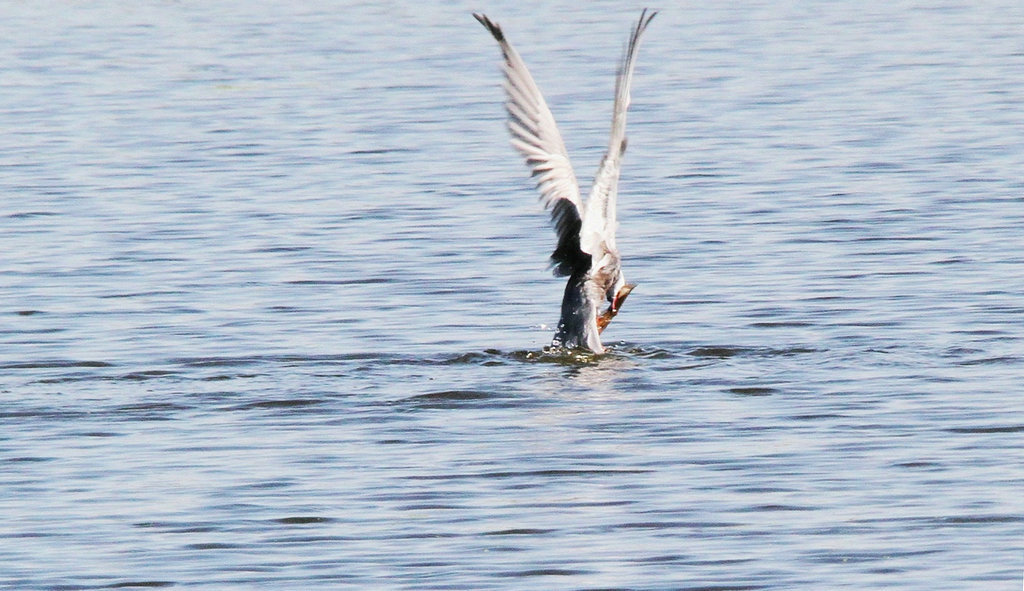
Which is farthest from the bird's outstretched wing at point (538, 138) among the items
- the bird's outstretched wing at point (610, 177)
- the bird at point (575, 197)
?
the bird's outstretched wing at point (610, 177)

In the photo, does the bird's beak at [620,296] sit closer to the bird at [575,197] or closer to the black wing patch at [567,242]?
the bird at [575,197]

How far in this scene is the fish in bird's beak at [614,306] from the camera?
10.7m

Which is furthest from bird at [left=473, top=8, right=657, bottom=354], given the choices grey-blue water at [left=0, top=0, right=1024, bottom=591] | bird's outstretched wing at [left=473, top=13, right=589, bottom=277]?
grey-blue water at [left=0, top=0, right=1024, bottom=591]

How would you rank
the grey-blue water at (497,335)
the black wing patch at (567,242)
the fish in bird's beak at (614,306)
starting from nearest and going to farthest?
the grey-blue water at (497,335)
the black wing patch at (567,242)
the fish in bird's beak at (614,306)

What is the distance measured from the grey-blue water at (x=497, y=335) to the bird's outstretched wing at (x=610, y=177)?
25.4 inches

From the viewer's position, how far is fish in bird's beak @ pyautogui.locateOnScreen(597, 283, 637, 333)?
1070 cm

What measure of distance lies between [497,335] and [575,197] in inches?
56.9

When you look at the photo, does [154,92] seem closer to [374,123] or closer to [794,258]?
[374,123]

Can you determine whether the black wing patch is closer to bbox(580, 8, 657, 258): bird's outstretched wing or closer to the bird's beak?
bbox(580, 8, 657, 258): bird's outstretched wing

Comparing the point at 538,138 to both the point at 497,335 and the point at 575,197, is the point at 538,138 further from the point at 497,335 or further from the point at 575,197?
the point at 497,335

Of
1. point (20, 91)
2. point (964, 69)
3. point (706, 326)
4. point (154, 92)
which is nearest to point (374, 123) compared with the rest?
point (154, 92)

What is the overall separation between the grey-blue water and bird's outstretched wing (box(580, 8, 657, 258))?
0.65 meters

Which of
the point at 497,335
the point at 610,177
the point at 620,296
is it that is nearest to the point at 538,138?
the point at 610,177

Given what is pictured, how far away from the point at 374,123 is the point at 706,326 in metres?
8.39
